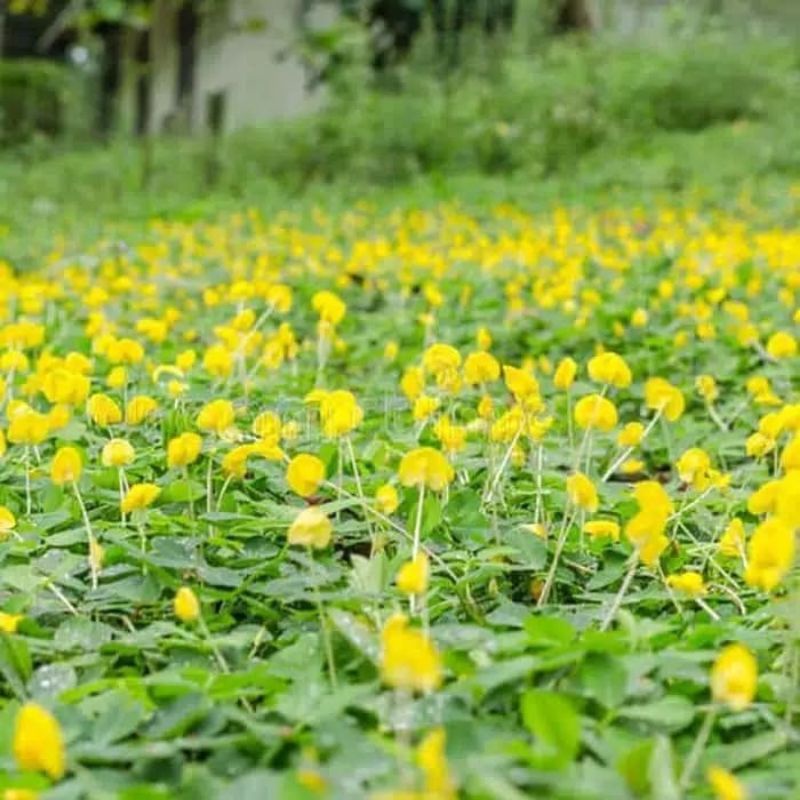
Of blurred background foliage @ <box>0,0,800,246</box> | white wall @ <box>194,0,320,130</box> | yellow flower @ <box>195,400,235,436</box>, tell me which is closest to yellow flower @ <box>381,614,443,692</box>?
yellow flower @ <box>195,400,235,436</box>

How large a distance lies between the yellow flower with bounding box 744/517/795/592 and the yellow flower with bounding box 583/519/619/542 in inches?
19.8

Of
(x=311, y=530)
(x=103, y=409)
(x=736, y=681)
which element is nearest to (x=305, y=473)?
(x=311, y=530)

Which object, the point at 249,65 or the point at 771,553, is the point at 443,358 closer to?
the point at 771,553

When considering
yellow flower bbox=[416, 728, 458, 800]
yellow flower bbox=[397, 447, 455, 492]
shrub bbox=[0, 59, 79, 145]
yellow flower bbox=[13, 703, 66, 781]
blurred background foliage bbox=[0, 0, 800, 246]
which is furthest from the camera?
shrub bbox=[0, 59, 79, 145]

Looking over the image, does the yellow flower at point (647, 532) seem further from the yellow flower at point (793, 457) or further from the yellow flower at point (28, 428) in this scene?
the yellow flower at point (28, 428)

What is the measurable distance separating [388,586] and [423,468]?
0.13 m

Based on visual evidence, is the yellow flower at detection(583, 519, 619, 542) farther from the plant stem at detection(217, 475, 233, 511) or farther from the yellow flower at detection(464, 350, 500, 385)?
the plant stem at detection(217, 475, 233, 511)

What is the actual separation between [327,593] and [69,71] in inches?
679

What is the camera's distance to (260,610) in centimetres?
155

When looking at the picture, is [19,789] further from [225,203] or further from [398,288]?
[225,203]

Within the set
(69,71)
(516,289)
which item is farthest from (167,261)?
(69,71)

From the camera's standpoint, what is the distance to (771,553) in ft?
3.87

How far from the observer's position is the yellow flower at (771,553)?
1171mm

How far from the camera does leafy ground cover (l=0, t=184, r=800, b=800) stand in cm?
109
